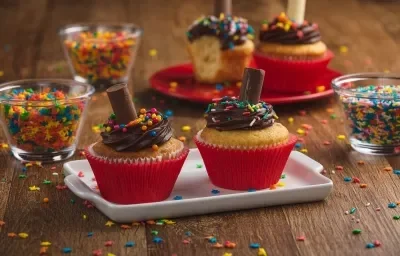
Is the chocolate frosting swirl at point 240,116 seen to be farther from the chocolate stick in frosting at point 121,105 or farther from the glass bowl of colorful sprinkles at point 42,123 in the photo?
the glass bowl of colorful sprinkles at point 42,123

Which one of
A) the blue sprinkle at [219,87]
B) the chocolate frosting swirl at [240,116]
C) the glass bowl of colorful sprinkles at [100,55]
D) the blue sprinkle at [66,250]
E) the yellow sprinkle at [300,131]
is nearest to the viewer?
the blue sprinkle at [66,250]

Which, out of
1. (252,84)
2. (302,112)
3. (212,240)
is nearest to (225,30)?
(302,112)

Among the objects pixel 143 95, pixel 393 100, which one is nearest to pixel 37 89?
pixel 143 95

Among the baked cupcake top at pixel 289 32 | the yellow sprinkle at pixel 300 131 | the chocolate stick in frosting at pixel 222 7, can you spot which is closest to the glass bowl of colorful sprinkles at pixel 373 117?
the yellow sprinkle at pixel 300 131

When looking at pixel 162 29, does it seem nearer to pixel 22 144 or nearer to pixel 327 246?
→ pixel 22 144

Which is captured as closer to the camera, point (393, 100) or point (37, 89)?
point (393, 100)
